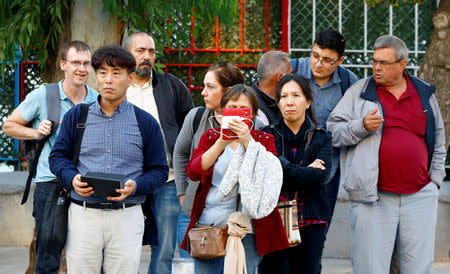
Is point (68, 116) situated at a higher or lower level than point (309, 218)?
higher

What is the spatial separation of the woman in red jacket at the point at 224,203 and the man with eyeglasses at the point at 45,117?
3.62 ft

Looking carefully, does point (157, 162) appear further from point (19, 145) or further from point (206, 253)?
point (19, 145)

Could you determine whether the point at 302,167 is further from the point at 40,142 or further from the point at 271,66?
the point at 40,142

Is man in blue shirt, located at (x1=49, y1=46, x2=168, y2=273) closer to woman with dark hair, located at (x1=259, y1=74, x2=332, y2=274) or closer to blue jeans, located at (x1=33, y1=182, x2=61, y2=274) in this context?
blue jeans, located at (x1=33, y1=182, x2=61, y2=274)

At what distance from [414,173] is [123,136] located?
→ 6.86ft

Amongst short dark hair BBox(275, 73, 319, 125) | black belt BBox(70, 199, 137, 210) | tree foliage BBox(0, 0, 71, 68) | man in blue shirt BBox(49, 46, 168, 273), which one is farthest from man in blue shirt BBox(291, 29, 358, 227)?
tree foliage BBox(0, 0, 71, 68)

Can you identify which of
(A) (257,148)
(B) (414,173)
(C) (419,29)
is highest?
(C) (419,29)

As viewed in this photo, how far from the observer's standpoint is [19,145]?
8859 mm

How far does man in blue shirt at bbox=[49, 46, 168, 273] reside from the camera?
A: 14.3 ft

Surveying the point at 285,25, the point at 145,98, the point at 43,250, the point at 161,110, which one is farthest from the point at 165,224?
the point at 285,25

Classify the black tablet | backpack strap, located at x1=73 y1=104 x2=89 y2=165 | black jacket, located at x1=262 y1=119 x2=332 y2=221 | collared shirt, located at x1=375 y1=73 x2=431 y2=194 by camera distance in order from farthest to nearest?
collared shirt, located at x1=375 y1=73 x2=431 y2=194 < black jacket, located at x1=262 y1=119 x2=332 y2=221 < backpack strap, located at x1=73 y1=104 x2=89 y2=165 < the black tablet

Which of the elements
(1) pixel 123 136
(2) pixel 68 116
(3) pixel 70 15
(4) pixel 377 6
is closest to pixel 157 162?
(1) pixel 123 136

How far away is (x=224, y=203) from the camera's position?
4.44 meters

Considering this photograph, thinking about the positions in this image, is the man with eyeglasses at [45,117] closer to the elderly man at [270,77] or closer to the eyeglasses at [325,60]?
the elderly man at [270,77]
